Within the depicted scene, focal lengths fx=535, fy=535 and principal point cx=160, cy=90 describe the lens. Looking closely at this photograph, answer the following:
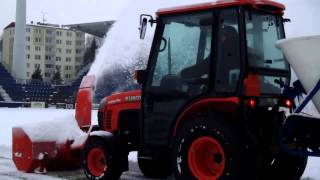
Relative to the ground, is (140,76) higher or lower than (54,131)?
higher

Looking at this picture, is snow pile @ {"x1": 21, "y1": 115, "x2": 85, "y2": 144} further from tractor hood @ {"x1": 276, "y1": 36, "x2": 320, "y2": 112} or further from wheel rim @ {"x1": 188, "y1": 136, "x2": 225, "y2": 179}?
tractor hood @ {"x1": 276, "y1": 36, "x2": 320, "y2": 112}

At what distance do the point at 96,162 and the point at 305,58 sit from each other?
3223 millimetres

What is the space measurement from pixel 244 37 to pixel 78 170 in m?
3.84

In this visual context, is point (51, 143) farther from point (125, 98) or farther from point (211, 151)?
point (211, 151)

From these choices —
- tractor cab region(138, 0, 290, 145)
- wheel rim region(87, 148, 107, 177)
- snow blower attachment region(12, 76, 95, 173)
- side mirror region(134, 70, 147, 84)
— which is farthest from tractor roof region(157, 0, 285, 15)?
snow blower attachment region(12, 76, 95, 173)

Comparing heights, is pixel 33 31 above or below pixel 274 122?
above

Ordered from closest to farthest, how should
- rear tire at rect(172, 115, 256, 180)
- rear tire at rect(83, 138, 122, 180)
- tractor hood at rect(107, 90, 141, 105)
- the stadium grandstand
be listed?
rear tire at rect(172, 115, 256, 180), rear tire at rect(83, 138, 122, 180), tractor hood at rect(107, 90, 141, 105), the stadium grandstand

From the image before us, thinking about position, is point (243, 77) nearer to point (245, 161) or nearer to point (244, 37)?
point (244, 37)

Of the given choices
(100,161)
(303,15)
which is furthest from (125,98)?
(303,15)

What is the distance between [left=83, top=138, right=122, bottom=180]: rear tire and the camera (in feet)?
21.9

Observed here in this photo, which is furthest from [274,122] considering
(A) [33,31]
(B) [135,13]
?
(A) [33,31]

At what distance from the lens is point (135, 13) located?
20.9m

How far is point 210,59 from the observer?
5656 mm

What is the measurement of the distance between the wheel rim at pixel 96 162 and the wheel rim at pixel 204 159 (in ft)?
5.79
